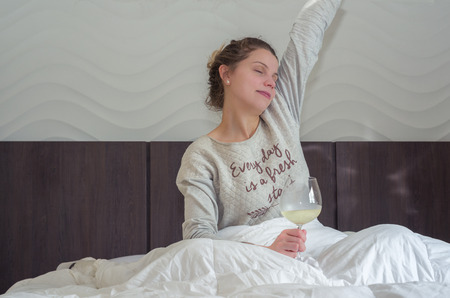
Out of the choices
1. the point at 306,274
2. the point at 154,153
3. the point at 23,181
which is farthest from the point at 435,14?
the point at 23,181

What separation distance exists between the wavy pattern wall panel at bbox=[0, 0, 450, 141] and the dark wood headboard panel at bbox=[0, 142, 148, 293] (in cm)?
17

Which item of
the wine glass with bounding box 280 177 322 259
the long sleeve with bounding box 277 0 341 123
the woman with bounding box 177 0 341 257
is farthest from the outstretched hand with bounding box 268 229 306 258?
the long sleeve with bounding box 277 0 341 123

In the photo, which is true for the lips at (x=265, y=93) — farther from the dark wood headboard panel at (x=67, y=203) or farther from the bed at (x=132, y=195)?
the dark wood headboard panel at (x=67, y=203)

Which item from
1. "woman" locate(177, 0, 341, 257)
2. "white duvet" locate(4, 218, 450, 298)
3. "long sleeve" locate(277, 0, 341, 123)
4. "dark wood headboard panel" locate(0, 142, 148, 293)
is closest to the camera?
"white duvet" locate(4, 218, 450, 298)

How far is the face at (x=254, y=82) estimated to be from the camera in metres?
1.79

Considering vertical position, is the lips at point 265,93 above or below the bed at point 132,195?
above

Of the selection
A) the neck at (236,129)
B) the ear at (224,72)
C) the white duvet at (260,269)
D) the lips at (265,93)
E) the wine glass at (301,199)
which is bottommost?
the white duvet at (260,269)

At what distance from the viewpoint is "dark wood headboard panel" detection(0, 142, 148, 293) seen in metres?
2.18

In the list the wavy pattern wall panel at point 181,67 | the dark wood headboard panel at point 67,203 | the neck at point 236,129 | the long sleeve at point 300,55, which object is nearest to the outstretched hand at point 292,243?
the neck at point 236,129

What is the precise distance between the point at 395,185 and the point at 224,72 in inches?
41.3

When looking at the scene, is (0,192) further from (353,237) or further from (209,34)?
(353,237)

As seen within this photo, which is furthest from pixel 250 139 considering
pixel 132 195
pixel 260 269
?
pixel 260 269

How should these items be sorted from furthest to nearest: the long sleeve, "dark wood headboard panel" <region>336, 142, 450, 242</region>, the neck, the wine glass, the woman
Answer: "dark wood headboard panel" <region>336, 142, 450, 242</region> < the long sleeve < the neck < the woman < the wine glass

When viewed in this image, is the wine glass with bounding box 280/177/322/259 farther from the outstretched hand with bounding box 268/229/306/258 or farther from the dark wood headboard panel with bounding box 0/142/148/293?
the dark wood headboard panel with bounding box 0/142/148/293
